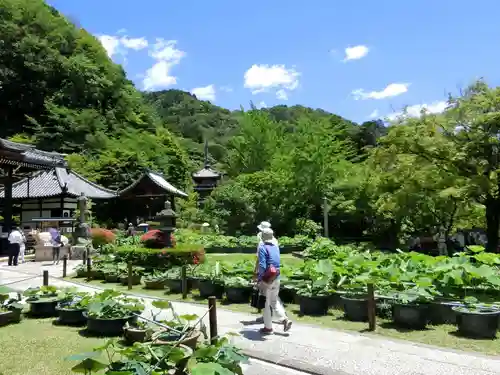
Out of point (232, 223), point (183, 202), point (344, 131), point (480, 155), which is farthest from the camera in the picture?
point (344, 131)

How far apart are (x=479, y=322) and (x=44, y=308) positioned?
7.49 meters

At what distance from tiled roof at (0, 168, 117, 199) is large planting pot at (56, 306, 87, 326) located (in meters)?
20.2

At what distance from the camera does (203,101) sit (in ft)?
308

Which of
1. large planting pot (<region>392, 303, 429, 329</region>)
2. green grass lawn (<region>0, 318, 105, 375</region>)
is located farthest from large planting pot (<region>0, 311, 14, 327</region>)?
large planting pot (<region>392, 303, 429, 329</region>)

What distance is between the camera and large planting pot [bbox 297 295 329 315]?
8703 millimetres

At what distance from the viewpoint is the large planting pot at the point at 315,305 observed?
8703 millimetres

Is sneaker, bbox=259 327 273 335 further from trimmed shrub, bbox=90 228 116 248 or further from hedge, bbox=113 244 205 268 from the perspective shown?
trimmed shrub, bbox=90 228 116 248

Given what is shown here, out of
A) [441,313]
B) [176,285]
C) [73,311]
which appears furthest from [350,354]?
[176,285]

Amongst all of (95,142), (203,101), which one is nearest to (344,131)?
(95,142)

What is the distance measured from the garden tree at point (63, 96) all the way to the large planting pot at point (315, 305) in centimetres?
3413

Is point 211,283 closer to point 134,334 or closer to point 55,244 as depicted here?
point 134,334

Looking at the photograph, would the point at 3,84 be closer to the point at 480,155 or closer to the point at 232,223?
the point at 232,223

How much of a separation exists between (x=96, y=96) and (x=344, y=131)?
25.9 meters

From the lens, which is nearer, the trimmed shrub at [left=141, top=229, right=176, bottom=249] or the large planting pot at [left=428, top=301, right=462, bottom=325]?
the large planting pot at [left=428, top=301, right=462, bottom=325]
